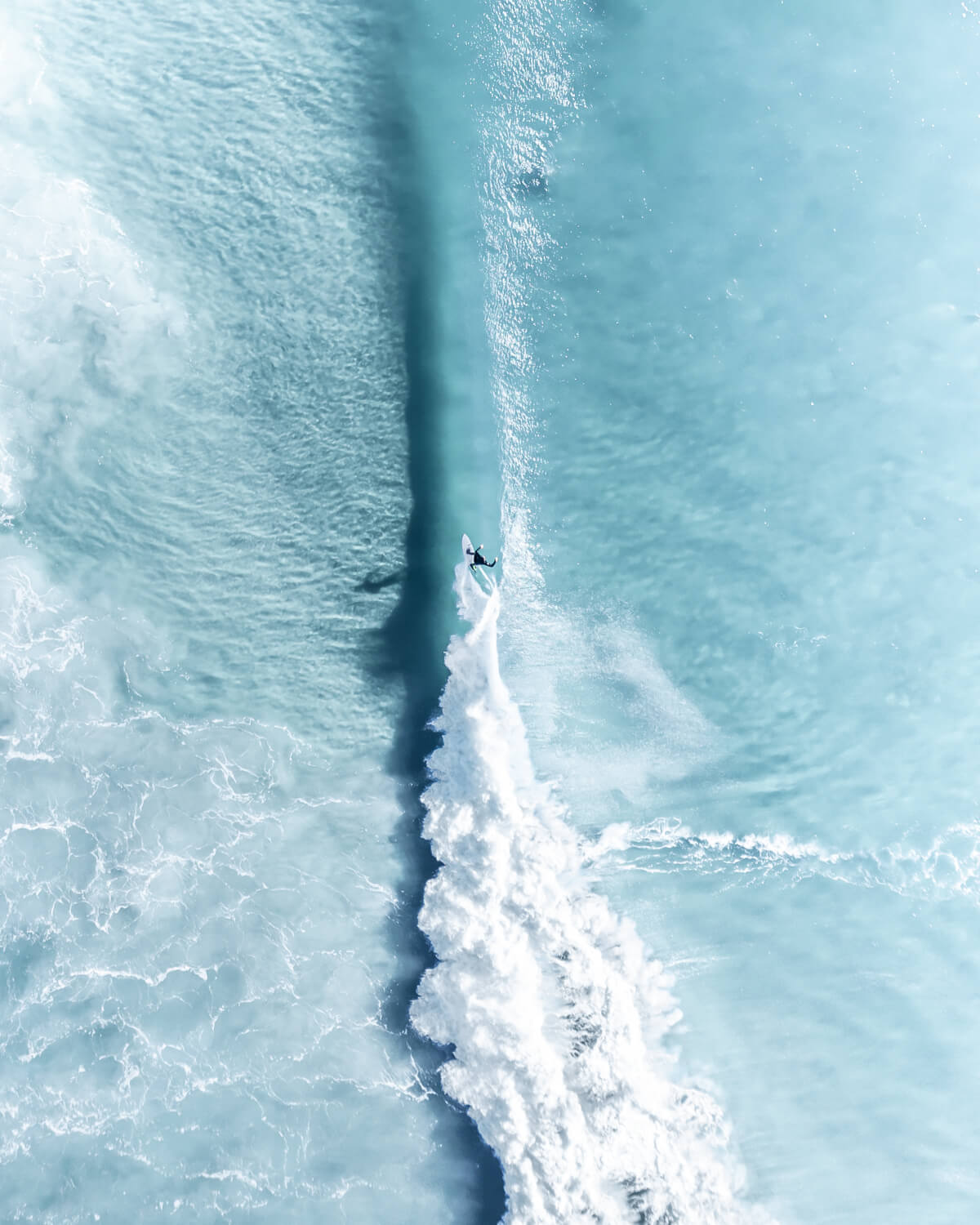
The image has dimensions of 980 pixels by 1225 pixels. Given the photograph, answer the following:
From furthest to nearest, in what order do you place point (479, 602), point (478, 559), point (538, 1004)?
point (479, 602), point (478, 559), point (538, 1004)

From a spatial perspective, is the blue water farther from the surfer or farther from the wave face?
the surfer

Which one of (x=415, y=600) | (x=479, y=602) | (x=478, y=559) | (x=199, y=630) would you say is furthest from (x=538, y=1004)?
(x=199, y=630)

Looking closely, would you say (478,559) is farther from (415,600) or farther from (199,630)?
(199,630)

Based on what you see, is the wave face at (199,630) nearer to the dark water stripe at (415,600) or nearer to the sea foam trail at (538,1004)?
the dark water stripe at (415,600)

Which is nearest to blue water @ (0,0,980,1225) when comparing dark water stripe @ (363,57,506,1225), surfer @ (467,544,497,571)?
dark water stripe @ (363,57,506,1225)

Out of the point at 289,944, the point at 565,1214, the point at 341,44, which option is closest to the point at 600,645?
the point at 289,944

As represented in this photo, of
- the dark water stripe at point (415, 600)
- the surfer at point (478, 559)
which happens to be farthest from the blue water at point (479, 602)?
the surfer at point (478, 559)

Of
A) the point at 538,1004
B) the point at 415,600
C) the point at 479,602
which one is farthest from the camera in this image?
the point at 415,600
